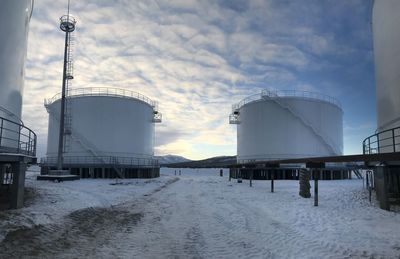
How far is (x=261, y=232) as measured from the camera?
10617 millimetres

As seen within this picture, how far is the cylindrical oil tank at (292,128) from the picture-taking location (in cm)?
4938

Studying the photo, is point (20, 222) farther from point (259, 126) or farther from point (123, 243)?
point (259, 126)

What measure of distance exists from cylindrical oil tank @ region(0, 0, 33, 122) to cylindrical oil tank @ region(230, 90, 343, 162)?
38705 millimetres

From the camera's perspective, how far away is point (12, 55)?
15078 mm

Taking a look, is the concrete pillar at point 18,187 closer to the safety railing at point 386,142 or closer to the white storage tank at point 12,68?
the white storage tank at point 12,68

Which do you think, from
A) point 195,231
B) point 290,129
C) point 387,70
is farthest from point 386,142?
point 290,129

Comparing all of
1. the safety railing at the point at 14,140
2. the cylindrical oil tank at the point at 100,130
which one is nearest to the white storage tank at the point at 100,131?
the cylindrical oil tank at the point at 100,130

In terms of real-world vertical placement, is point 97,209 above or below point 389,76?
below

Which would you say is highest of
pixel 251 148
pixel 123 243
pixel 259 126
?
pixel 259 126

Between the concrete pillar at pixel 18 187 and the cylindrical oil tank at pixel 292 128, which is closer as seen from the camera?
the concrete pillar at pixel 18 187

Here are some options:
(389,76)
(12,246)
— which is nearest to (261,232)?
(12,246)

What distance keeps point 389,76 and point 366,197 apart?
22.2 ft

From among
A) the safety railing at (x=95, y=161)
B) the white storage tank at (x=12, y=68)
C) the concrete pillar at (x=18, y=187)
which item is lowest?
the concrete pillar at (x=18, y=187)

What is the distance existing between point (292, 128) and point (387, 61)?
30.6 m
